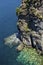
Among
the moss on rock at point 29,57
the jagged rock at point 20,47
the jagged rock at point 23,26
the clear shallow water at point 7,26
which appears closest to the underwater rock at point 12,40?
the clear shallow water at point 7,26

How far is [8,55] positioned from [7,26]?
937 inches

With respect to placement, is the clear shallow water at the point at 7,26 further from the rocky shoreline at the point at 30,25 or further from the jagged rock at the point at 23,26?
the jagged rock at the point at 23,26

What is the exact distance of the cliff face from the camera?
227 feet

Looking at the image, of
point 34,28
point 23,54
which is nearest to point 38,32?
point 34,28

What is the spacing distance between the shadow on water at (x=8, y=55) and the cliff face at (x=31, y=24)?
442cm

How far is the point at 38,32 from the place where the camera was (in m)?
70.1

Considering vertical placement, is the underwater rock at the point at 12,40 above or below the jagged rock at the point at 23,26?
below

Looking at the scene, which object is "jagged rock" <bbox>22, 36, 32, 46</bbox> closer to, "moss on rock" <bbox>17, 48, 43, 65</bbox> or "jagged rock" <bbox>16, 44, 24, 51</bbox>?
"jagged rock" <bbox>16, 44, 24, 51</bbox>

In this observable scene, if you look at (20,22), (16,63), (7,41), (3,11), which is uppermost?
(3,11)

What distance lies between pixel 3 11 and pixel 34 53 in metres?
46.3

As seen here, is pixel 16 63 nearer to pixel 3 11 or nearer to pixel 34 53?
pixel 34 53

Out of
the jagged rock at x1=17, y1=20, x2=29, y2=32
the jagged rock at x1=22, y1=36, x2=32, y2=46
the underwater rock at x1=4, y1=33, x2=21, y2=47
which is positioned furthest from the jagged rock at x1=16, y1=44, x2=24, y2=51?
the jagged rock at x1=17, y1=20, x2=29, y2=32

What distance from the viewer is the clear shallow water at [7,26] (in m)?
70.4

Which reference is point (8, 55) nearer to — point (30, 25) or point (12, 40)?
point (12, 40)
